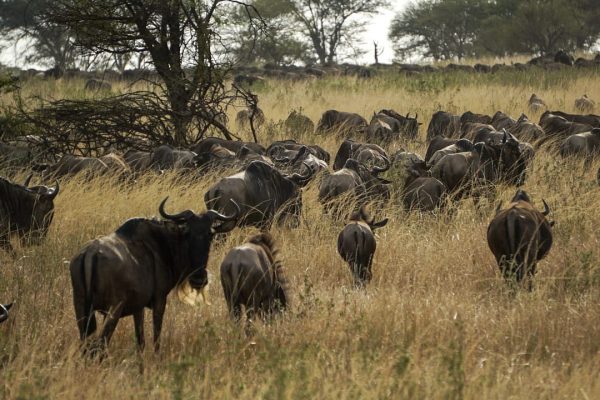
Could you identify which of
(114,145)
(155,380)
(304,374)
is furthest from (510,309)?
(114,145)

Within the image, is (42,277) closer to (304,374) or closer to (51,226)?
(51,226)

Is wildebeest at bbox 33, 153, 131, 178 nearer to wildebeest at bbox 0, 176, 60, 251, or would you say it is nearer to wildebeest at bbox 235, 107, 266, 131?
wildebeest at bbox 0, 176, 60, 251

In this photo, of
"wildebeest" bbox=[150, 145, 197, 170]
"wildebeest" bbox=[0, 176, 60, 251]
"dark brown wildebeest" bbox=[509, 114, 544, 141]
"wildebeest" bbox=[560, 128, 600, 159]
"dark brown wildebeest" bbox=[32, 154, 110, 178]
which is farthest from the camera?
"dark brown wildebeest" bbox=[509, 114, 544, 141]

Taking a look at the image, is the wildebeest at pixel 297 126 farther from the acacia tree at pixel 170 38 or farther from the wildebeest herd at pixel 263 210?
the acacia tree at pixel 170 38

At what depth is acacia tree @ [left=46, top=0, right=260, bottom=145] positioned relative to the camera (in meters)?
12.0

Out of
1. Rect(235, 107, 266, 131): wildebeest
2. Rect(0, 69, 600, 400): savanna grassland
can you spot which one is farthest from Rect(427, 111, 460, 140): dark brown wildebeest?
Rect(0, 69, 600, 400): savanna grassland

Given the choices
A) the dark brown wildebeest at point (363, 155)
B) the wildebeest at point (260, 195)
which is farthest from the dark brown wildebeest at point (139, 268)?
the dark brown wildebeest at point (363, 155)

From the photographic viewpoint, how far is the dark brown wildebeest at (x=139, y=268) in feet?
15.3

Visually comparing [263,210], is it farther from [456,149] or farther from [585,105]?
[585,105]

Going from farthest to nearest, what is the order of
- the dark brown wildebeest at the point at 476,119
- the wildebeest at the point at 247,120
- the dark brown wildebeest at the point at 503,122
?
the wildebeest at the point at 247,120
the dark brown wildebeest at the point at 476,119
the dark brown wildebeest at the point at 503,122

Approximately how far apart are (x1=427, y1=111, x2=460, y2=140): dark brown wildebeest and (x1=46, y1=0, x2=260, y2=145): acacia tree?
4.10 meters

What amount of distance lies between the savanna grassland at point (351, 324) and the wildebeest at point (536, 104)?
8.87 meters

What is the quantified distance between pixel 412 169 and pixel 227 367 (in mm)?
5109

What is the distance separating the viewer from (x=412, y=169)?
31.3 ft
